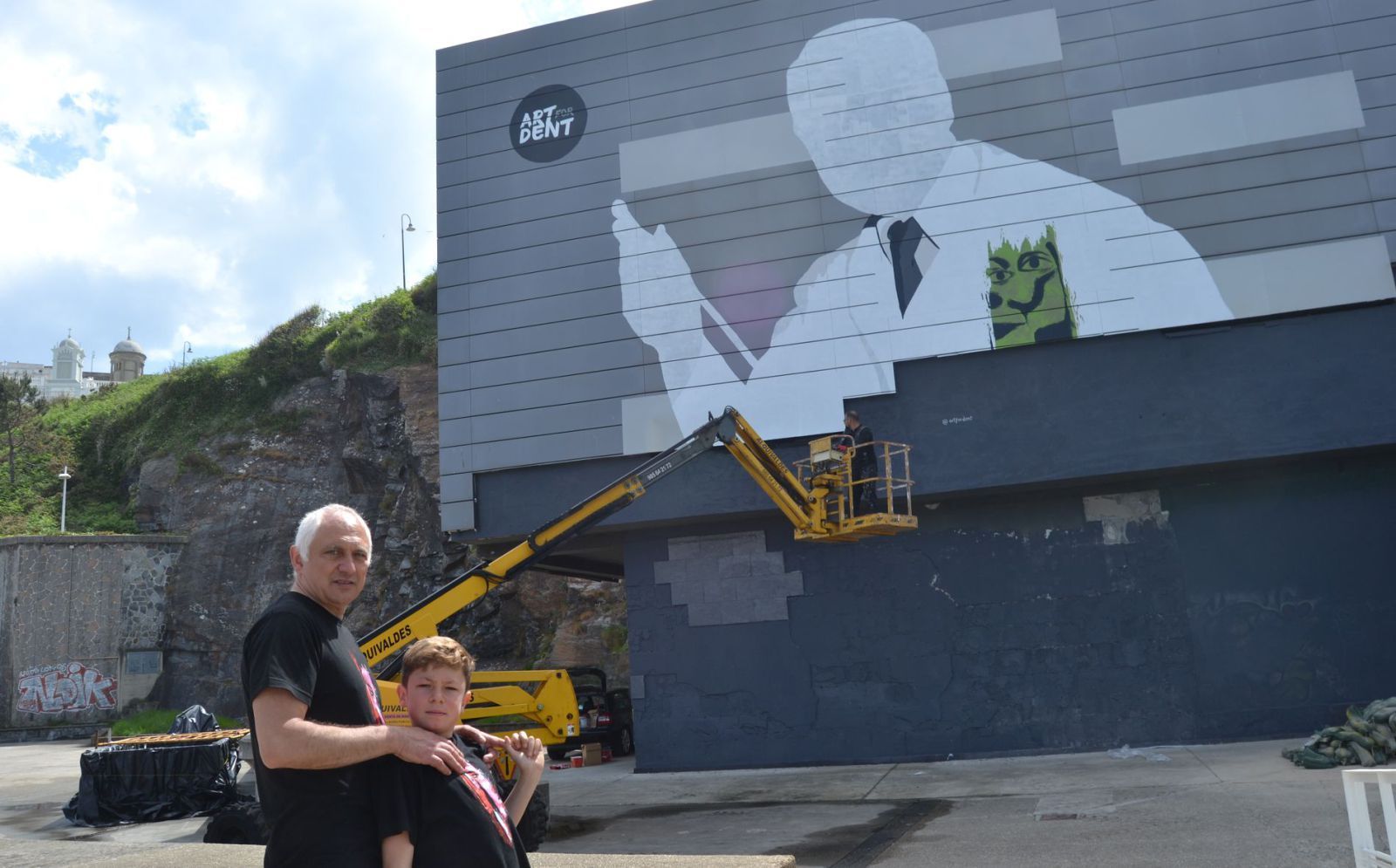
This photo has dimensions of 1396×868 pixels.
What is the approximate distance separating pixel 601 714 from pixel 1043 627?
895 centimetres

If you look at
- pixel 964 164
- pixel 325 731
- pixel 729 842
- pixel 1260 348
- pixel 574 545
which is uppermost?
pixel 964 164

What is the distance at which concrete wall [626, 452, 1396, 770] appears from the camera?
591 inches

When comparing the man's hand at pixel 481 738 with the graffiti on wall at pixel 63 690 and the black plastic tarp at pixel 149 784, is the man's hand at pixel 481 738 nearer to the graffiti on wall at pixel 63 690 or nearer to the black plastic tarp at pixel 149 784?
the black plastic tarp at pixel 149 784

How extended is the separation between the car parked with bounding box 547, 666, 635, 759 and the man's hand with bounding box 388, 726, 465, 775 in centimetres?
1651

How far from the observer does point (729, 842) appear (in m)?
9.77

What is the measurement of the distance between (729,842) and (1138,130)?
13.0 metres

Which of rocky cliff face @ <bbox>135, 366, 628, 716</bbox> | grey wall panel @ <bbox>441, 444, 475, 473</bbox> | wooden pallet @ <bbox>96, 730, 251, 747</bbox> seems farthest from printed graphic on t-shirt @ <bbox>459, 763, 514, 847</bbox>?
rocky cliff face @ <bbox>135, 366, 628, 716</bbox>

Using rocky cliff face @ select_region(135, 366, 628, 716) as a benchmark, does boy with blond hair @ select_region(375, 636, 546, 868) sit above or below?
below

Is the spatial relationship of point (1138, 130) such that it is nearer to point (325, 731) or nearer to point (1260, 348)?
point (1260, 348)

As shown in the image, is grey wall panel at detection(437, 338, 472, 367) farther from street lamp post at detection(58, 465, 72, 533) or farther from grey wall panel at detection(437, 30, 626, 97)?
street lamp post at detection(58, 465, 72, 533)

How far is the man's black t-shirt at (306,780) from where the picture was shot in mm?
2773

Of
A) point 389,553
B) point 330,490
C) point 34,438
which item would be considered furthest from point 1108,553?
point 34,438

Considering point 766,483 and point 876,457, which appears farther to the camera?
point 876,457

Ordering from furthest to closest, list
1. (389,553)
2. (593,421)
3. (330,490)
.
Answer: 1. (330,490)
2. (389,553)
3. (593,421)
